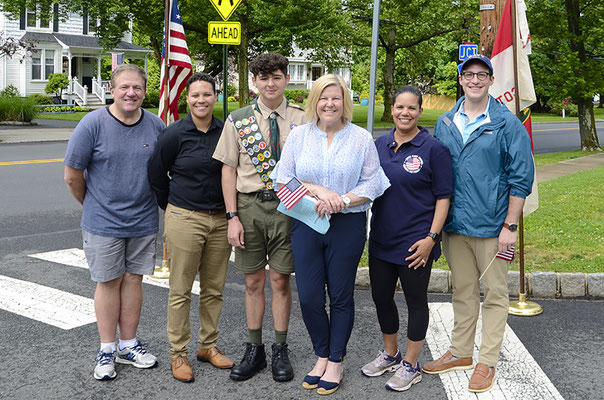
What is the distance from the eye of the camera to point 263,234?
14.6 feet

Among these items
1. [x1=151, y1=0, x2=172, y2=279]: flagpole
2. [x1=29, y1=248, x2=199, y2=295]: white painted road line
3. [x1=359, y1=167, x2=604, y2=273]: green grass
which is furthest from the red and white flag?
[x1=29, y1=248, x2=199, y2=295]: white painted road line

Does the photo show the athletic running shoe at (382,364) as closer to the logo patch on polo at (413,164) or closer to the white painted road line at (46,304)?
the logo patch on polo at (413,164)

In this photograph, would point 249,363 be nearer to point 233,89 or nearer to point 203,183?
point 203,183

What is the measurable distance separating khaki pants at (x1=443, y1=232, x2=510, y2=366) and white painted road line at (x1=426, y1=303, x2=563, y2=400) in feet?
0.59

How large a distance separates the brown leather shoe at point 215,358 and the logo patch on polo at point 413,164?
180 cm

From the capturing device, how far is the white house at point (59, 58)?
38.9 m

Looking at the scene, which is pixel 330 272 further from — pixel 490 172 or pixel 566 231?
pixel 566 231

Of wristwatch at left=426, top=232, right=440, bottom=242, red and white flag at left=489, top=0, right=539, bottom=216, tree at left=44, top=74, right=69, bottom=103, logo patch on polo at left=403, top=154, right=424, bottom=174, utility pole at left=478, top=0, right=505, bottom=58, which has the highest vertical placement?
tree at left=44, top=74, right=69, bottom=103

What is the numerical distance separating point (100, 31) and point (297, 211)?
25636mm

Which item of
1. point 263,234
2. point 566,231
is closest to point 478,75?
point 263,234

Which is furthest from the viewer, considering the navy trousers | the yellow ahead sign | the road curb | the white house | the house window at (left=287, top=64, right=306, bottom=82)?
the house window at (left=287, top=64, right=306, bottom=82)

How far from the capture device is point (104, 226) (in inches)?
174

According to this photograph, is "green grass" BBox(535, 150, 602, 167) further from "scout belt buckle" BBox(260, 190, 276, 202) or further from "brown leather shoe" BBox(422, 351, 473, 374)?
"scout belt buckle" BBox(260, 190, 276, 202)

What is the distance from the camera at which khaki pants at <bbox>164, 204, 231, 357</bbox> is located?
14.5 feet
